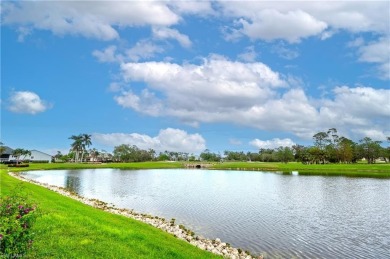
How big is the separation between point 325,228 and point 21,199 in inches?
1030


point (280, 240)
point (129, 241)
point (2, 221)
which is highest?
point (2, 221)

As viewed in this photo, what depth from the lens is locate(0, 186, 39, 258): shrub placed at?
10.1 meters

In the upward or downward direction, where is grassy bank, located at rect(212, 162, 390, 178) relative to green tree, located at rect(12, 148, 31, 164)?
downward

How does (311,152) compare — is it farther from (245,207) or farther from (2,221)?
(2,221)

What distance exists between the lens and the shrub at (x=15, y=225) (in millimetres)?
10117

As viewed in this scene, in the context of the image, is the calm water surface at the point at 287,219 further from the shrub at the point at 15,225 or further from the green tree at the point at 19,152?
the green tree at the point at 19,152

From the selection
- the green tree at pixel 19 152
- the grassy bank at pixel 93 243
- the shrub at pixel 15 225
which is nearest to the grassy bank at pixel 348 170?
the grassy bank at pixel 93 243

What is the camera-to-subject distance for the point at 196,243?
21.6 m

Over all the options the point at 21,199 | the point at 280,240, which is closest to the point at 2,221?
the point at 21,199

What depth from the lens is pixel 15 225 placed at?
10148mm

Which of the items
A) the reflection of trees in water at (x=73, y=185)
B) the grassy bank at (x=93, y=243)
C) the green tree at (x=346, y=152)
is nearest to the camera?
the grassy bank at (x=93, y=243)

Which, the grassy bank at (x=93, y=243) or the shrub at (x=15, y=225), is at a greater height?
the shrub at (x=15, y=225)

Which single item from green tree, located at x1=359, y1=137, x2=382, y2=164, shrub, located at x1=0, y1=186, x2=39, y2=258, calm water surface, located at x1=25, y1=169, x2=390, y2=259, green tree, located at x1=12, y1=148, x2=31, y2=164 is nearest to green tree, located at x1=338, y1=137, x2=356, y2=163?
green tree, located at x1=359, y1=137, x2=382, y2=164

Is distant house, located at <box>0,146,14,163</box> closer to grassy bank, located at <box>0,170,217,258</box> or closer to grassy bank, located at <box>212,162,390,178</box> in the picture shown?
grassy bank, located at <box>212,162,390,178</box>
